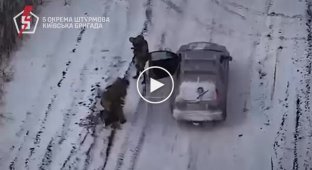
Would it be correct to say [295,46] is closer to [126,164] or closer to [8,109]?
[126,164]

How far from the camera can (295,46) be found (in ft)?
50.4

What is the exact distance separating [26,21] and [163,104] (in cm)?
492

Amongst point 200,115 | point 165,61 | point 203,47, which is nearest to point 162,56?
point 165,61

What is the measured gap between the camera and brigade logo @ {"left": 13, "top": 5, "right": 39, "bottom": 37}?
15.9 meters

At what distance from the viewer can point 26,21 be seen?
53.2 ft

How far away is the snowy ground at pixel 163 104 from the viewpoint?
1276cm

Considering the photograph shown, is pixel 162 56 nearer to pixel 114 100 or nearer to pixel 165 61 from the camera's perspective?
pixel 165 61

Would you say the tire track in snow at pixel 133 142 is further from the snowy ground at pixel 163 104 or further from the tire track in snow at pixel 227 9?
the tire track in snow at pixel 227 9

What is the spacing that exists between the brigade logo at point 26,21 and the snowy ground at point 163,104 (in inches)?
11.8

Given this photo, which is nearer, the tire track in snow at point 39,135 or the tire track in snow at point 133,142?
the tire track in snow at point 133,142

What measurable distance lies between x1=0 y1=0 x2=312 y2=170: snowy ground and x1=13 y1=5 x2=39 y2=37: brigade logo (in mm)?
300

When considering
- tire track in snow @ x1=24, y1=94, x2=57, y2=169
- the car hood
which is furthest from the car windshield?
tire track in snow @ x1=24, y1=94, x2=57, y2=169

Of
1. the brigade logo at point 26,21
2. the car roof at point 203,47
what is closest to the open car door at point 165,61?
the car roof at point 203,47

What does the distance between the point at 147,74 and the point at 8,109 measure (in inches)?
135
